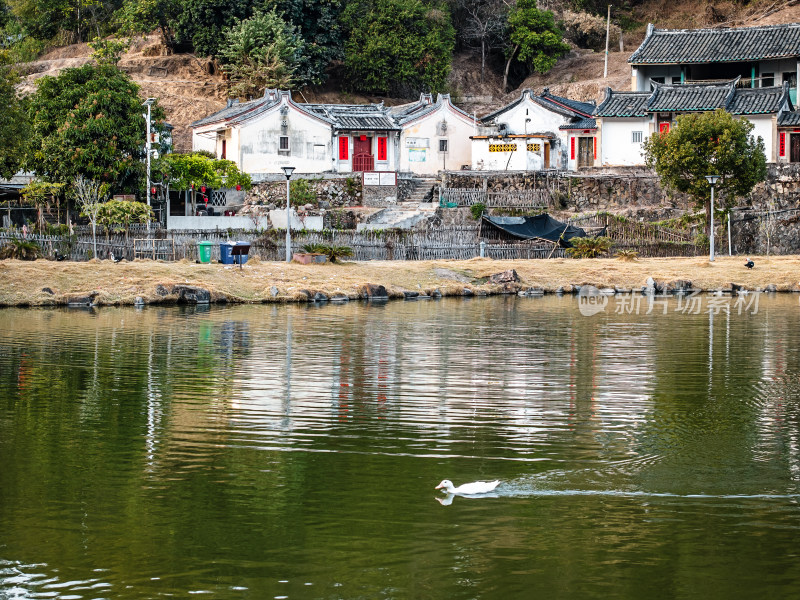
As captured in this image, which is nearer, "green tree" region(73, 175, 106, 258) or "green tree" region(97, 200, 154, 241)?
"green tree" region(73, 175, 106, 258)

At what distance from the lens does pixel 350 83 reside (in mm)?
91375

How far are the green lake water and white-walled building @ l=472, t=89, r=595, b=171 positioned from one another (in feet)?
143

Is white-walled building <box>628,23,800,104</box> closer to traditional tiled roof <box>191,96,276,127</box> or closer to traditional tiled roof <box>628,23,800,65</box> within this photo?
traditional tiled roof <box>628,23,800,65</box>

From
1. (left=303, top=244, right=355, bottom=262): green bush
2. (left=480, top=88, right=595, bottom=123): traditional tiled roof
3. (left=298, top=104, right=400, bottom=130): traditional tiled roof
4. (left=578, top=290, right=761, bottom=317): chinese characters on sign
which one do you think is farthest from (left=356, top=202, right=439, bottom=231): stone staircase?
(left=578, top=290, right=761, bottom=317): chinese characters on sign

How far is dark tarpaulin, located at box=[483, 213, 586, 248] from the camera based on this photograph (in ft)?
187

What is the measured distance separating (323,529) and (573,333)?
2056cm

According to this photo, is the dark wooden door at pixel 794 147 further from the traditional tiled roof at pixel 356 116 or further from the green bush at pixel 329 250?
the green bush at pixel 329 250

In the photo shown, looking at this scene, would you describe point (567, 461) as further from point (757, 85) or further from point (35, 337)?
point (757, 85)

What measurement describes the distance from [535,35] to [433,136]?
20475mm

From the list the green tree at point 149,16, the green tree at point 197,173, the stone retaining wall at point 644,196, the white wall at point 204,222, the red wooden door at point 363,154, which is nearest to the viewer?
the white wall at point 204,222

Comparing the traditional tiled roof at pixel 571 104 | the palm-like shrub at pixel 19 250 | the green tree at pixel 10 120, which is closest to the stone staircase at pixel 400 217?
the traditional tiled roof at pixel 571 104

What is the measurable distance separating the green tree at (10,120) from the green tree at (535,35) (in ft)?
177

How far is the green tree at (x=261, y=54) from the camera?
81750mm

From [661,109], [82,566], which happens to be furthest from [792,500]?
[661,109]
